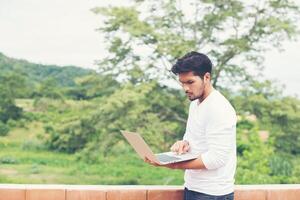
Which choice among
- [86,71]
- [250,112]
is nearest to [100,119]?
[86,71]

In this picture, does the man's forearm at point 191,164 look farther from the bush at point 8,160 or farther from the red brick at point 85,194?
the bush at point 8,160

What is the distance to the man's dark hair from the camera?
1369 mm

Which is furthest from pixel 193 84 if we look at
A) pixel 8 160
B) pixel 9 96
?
pixel 9 96

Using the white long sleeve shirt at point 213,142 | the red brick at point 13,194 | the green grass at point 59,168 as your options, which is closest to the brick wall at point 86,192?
the red brick at point 13,194

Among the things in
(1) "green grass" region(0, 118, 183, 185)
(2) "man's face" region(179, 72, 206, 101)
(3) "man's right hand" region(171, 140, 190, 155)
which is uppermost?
(2) "man's face" region(179, 72, 206, 101)

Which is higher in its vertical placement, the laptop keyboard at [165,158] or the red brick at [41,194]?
the laptop keyboard at [165,158]

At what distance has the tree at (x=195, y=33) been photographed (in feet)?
30.6

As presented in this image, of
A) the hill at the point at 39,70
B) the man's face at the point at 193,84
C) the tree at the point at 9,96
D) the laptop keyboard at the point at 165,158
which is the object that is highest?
the hill at the point at 39,70

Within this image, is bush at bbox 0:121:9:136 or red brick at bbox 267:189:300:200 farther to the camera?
bush at bbox 0:121:9:136

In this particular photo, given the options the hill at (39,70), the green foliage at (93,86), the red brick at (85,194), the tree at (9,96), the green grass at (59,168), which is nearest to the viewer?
the red brick at (85,194)

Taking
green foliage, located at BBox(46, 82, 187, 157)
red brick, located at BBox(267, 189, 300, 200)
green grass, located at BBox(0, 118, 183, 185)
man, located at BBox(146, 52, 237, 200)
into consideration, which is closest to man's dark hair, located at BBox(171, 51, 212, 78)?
man, located at BBox(146, 52, 237, 200)

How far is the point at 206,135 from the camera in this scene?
1362 millimetres

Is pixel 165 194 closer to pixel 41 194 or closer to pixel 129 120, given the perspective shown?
pixel 41 194

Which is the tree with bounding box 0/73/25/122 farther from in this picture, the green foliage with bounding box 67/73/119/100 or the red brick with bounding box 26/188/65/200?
the red brick with bounding box 26/188/65/200
